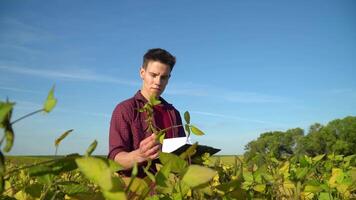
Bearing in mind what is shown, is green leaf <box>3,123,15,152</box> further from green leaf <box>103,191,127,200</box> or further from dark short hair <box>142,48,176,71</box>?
dark short hair <box>142,48,176,71</box>

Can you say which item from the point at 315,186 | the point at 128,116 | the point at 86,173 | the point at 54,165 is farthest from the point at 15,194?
the point at 128,116

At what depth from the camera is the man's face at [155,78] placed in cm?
417

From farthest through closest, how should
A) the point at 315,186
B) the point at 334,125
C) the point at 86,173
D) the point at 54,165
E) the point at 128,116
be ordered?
the point at 334,125 → the point at 128,116 → the point at 315,186 → the point at 54,165 → the point at 86,173

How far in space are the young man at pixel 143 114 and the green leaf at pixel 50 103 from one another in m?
2.81

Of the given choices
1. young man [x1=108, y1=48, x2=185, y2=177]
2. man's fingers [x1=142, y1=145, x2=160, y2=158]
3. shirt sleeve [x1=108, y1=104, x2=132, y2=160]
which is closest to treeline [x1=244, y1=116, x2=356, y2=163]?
man's fingers [x1=142, y1=145, x2=160, y2=158]

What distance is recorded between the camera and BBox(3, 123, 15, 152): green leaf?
1.76ft

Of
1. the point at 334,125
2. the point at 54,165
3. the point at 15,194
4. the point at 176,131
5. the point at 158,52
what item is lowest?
the point at 15,194

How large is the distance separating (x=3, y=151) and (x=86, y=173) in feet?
0.54

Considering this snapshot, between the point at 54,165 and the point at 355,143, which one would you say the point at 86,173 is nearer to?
the point at 54,165

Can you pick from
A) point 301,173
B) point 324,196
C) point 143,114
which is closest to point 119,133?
point 143,114

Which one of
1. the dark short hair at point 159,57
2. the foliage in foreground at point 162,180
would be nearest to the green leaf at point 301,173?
the foliage in foreground at point 162,180

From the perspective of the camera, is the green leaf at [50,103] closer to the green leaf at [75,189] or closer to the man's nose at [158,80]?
the green leaf at [75,189]

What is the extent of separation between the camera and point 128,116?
12.9 ft

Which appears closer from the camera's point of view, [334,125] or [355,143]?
[355,143]
